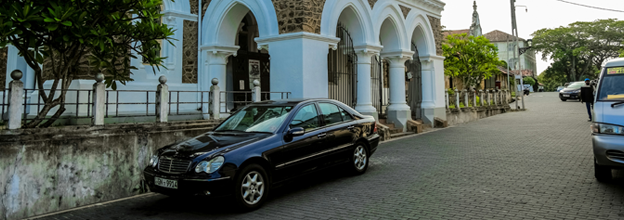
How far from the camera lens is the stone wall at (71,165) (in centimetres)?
529

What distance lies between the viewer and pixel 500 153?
9539 millimetres

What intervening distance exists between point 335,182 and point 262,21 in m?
6.36

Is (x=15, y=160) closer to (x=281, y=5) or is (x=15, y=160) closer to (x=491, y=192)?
(x=491, y=192)

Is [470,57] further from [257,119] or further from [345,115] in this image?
[257,119]

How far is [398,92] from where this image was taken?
49.7 ft

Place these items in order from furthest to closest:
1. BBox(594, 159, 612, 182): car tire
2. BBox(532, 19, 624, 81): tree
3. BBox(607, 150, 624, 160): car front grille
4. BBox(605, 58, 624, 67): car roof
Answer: BBox(532, 19, 624, 81): tree
BBox(605, 58, 624, 67): car roof
BBox(594, 159, 612, 182): car tire
BBox(607, 150, 624, 160): car front grille

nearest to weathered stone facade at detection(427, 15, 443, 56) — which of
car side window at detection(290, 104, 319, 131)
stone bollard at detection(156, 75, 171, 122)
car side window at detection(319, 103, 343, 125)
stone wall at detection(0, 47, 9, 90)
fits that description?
car side window at detection(319, 103, 343, 125)

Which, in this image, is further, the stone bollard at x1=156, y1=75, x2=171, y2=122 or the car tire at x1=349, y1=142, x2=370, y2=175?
the stone bollard at x1=156, y1=75, x2=171, y2=122

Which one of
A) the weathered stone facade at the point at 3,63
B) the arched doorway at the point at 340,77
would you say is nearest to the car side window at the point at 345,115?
the arched doorway at the point at 340,77

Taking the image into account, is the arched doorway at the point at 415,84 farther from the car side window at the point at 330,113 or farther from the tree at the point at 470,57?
the tree at the point at 470,57

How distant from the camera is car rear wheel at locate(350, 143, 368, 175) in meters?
7.04

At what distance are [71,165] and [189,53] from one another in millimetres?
7514

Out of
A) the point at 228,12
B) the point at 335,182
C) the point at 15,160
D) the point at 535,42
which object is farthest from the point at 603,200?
the point at 535,42

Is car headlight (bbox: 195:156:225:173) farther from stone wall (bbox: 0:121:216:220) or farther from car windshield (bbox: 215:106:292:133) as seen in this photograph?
stone wall (bbox: 0:121:216:220)
